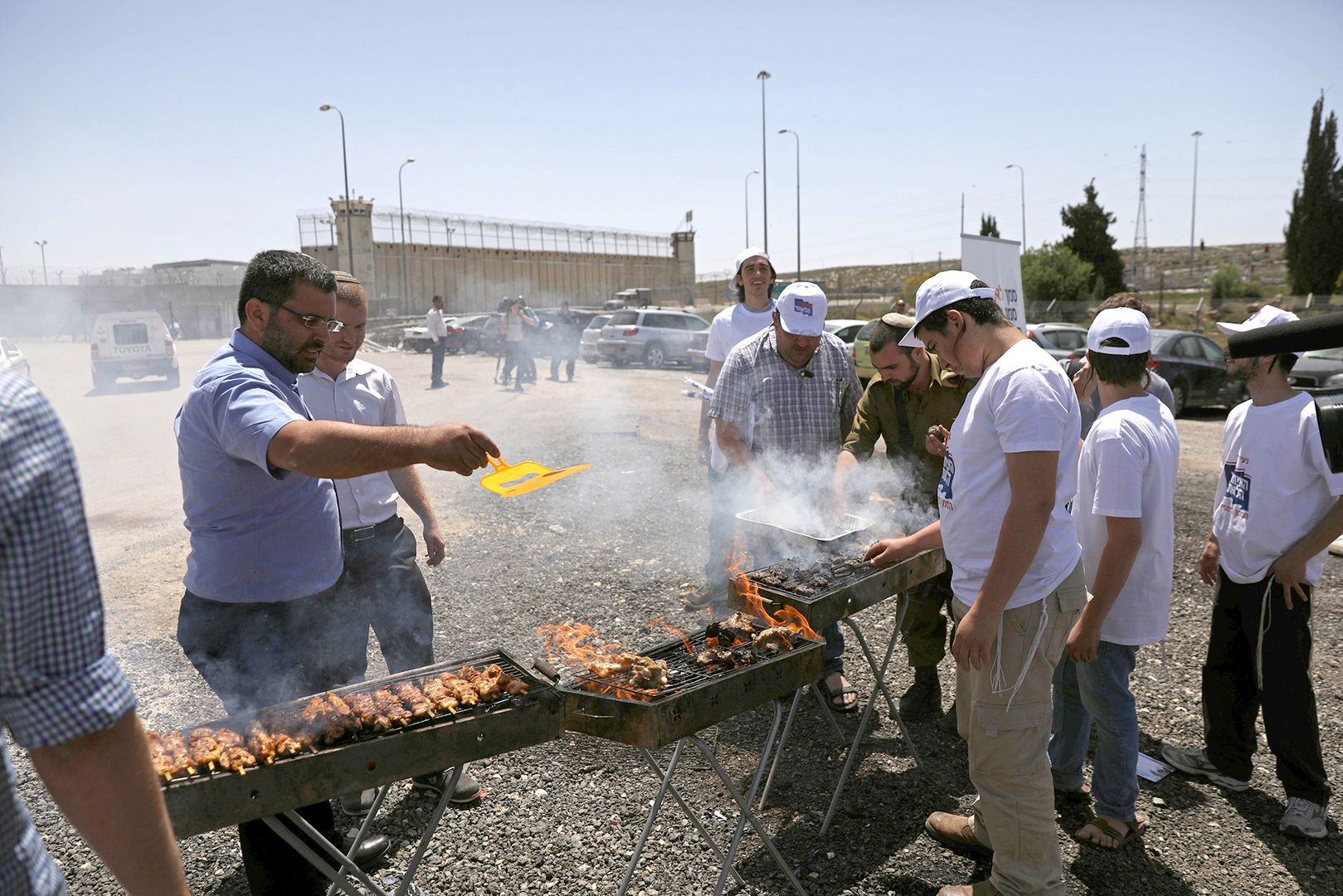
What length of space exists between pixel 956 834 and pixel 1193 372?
47.3 feet

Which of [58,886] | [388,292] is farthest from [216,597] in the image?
[388,292]

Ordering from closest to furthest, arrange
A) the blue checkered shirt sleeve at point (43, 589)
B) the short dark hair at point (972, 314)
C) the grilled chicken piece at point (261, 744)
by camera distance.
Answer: the blue checkered shirt sleeve at point (43, 589)
the grilled chicken piece at point (261, 744)
the short dark hair at point (972, 314)

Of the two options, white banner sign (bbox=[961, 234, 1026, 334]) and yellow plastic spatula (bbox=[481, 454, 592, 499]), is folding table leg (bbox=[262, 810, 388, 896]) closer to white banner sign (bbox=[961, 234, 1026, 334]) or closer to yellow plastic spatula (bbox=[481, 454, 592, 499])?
yellow plastic spatula (bbox=[481, 454, 592, 499])

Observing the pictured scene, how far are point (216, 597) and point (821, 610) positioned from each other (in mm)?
2317

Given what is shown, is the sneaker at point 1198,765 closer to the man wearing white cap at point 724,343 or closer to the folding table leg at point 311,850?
the man wearing white cap at point 724,343

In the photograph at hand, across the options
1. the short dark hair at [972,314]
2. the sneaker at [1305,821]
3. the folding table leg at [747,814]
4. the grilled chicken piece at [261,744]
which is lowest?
the sneaker at [1305,821]

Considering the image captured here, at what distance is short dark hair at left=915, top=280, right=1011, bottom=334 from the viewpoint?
2953 millimetres

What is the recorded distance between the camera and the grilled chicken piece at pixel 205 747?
2.29 metres

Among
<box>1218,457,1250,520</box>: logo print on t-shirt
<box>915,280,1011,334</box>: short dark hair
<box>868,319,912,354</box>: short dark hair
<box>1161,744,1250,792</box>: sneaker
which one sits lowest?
<box>1161,744,1250,792</box>: sneaker

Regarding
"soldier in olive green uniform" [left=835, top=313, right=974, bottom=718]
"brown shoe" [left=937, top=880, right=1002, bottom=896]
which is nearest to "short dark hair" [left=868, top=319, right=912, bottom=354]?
"soldier in olive green uniform" [left=835, top=313, right=974, bottom=718]

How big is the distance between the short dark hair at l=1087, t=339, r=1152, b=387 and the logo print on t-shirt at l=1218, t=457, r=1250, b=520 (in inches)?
31.9

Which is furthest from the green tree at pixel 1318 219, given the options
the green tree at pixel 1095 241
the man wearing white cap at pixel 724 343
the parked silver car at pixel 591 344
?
the man wearing white cap at pixel 724 343

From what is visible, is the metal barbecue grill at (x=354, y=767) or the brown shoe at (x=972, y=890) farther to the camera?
the brown shoe at (x=972, y=890)

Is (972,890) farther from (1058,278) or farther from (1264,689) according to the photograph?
(1058,278)
